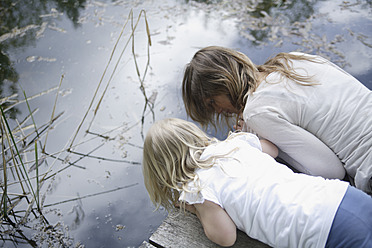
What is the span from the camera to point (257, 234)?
1.34 m

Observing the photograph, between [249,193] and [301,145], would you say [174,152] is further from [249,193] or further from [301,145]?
[301,145]

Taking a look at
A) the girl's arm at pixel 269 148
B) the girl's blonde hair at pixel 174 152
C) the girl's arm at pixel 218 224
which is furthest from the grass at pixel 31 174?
the girl's arm at pixel 269 148

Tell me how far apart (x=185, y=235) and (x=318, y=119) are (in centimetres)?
72

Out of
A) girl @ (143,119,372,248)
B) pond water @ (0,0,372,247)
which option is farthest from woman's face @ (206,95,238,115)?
pond water @ (0,0,372,247)

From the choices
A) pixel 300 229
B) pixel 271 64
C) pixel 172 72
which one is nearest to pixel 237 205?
pixel 300 229

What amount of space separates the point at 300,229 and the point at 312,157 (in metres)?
0.44

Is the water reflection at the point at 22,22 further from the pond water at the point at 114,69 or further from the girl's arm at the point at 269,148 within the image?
the girl's arm at the point at 269,148

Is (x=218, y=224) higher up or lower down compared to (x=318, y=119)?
lower down

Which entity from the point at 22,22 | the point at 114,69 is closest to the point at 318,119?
the point at 114,69

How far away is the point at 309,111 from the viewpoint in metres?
1.59

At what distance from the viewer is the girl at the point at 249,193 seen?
4.05ft

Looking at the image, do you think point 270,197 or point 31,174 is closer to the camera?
point 270,197

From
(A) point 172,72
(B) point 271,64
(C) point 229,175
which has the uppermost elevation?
(B) point 271,64

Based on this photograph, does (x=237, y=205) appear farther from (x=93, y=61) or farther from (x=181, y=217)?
(x=93, y=61)
